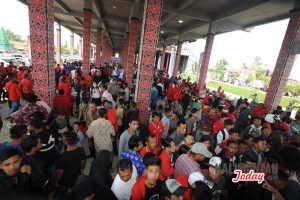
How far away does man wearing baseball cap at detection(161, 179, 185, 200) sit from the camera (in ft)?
6.32

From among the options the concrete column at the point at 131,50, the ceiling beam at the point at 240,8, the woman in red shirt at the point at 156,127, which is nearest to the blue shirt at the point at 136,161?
the woman in red shirt at the point at 156,127

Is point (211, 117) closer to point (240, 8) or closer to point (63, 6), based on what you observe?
point (240, 8)

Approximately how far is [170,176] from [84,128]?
7.26 feet

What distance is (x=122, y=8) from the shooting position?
41.0ft

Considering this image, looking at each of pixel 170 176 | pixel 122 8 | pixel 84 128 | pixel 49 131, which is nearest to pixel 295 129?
pixel 170 176

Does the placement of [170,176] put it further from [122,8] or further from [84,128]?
[122,8]

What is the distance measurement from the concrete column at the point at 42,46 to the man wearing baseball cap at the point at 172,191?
15.0 ft

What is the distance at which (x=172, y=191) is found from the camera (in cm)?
194

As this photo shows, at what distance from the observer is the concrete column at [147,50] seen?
18.2ft

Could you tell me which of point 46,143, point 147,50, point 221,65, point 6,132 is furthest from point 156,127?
point 221,65

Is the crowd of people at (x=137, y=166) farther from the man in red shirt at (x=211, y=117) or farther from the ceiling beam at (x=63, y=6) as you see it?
the ceiling beam at (x=63, y=6)

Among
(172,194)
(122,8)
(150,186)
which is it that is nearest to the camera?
(172,194)

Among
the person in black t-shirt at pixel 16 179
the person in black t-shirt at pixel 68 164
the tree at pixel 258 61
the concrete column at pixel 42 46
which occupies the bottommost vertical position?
the person in black t-shirt at pixel 68 164

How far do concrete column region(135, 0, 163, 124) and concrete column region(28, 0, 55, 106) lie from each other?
8.39ft
